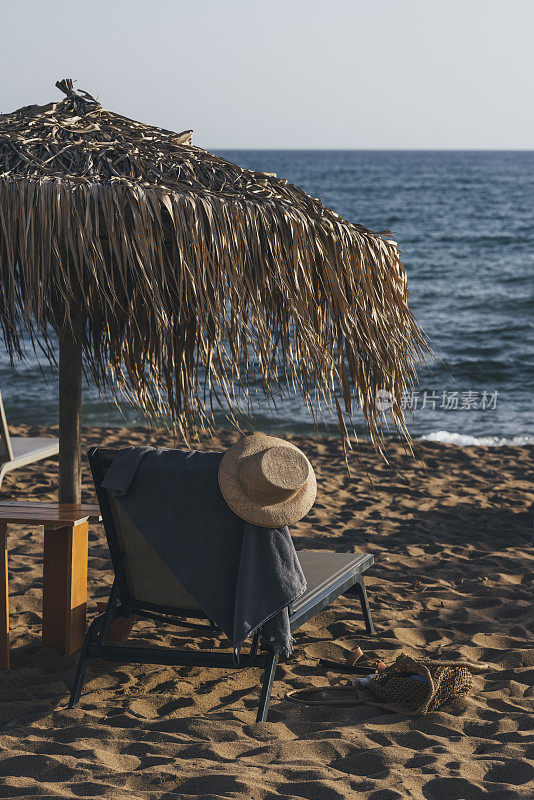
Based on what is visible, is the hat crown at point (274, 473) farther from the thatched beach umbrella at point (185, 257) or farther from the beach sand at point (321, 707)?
the beach sand at point (321, 707)

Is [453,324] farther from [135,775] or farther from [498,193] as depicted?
[498,193]

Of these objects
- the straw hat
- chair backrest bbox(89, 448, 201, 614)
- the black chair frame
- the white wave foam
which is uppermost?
the straw hat

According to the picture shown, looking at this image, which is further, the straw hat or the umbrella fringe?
the umbrella fringe

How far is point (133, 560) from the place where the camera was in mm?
3078

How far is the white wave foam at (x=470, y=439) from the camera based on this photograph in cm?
870

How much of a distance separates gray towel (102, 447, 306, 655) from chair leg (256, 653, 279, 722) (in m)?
0.05

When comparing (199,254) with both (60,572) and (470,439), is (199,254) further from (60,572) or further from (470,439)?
(470,439)

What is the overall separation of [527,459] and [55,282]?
5487mm

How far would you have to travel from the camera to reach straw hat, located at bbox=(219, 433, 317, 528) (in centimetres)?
280

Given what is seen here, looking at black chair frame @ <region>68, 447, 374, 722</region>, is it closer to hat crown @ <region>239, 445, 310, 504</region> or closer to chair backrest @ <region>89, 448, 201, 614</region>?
chair backrest @ <region>89, 448, 201, 614</region>

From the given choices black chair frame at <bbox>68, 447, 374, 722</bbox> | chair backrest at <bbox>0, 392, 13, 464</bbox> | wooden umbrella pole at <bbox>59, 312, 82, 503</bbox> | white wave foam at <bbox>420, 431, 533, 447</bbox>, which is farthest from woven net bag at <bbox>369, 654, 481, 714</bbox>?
white wave foam at <bbox>420, 431, 533, 447</bbox>

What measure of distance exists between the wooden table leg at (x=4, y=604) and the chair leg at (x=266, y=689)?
1.11 metres

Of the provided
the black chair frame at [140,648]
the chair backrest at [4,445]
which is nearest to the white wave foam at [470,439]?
the chair backrest at [4,445]

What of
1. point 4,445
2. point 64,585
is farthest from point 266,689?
point 4,445
